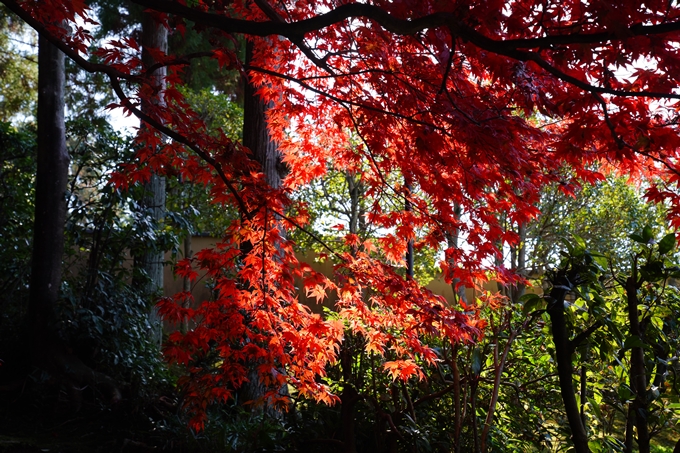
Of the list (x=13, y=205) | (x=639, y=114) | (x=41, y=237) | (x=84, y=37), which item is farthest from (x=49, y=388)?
(x=639, y=114)

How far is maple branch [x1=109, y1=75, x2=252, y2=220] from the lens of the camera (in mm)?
3254

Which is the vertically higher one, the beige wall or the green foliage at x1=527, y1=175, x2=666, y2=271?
the green foliage at x1=527, y1=175, x2=666, y2=271

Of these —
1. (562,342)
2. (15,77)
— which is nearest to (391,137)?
(562,342)

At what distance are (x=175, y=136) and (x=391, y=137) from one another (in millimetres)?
1495

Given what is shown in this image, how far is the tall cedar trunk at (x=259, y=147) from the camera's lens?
5.15 metres

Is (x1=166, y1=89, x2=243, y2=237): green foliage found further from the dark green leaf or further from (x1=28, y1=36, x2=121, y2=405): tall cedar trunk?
the dark green leaf

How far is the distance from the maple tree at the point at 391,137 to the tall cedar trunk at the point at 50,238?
71.7 inches

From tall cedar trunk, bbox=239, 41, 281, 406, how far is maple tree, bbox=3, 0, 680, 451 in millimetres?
579

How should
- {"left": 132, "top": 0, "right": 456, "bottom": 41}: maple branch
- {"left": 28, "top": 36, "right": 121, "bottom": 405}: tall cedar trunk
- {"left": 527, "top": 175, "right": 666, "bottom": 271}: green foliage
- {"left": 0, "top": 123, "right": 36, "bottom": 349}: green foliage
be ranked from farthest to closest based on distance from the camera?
{"left": 527, "top": 175, "right": 666, "bottom": 271}: green foliage, {"left": 0, "top": 123, "right": 36, "bottom": 349}: green foliage, {"left": 28, "top": 36, "right": 121, "bottom": 405}: tall cedar trunk, {"left": 132, "top": 0, "right": 456, "bottom": 41}: maple branch

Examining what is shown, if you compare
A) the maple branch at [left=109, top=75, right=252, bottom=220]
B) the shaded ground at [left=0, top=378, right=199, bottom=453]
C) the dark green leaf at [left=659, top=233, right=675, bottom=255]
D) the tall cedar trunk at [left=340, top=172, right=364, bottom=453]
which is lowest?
the shaded ground at [left=0, top=378, right=199, bottom=453]

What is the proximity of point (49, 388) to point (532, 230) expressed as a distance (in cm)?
720

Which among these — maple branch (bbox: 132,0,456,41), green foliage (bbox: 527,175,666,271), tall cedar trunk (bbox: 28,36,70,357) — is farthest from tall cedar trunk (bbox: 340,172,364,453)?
green foliage (bbox: 527,175,666,271)

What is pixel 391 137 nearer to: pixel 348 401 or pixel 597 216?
pixel 348 401

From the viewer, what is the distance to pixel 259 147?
17.1 ft
